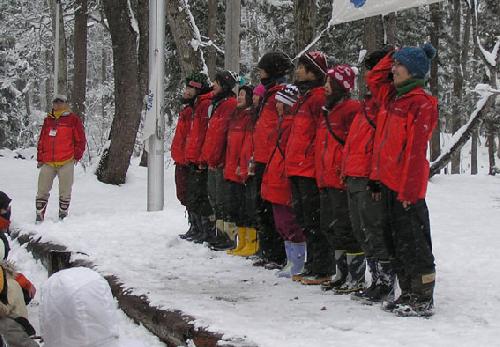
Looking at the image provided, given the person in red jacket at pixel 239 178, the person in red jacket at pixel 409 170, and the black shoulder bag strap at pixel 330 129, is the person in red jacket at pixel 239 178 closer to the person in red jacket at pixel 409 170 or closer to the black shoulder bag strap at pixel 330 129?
the black shoulder bag strap at pixel 330 129

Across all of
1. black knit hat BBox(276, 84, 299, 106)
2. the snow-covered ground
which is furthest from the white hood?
black knit hat BBox(276, 84, 299, 106)

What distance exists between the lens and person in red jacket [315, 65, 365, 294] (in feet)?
19.0

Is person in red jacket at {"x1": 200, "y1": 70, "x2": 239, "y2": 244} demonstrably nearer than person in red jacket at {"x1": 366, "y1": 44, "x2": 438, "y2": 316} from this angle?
No

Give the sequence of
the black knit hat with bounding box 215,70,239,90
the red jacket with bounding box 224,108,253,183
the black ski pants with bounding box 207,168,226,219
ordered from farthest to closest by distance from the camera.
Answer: the black knit hat with bounding box 215,70,239,90, the black ski pants with bounding box 207,168,226,219, the red jacket with bounding box 224,108,253,183

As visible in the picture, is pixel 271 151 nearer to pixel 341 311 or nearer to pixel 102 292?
pixel 341 311

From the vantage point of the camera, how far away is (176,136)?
886 centimetres

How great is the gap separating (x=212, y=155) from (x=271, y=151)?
128 cm

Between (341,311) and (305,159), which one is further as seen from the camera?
(305,159)

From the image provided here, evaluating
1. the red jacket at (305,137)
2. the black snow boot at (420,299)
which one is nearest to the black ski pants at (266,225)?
the red jacket at (305,137)

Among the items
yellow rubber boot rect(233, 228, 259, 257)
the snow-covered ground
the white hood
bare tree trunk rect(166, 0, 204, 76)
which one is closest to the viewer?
the white hood

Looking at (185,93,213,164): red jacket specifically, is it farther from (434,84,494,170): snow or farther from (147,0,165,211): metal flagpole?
(434,84,494,170): snow

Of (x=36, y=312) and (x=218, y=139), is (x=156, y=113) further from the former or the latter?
(x=36, y=312)

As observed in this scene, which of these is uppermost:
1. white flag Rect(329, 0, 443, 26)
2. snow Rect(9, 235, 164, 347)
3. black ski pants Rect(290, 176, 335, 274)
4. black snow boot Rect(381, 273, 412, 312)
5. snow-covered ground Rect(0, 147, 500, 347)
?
white flag Rect(329, 0, 443, 26)

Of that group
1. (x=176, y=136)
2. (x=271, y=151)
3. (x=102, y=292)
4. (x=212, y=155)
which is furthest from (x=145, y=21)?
(x=102, y=292)
